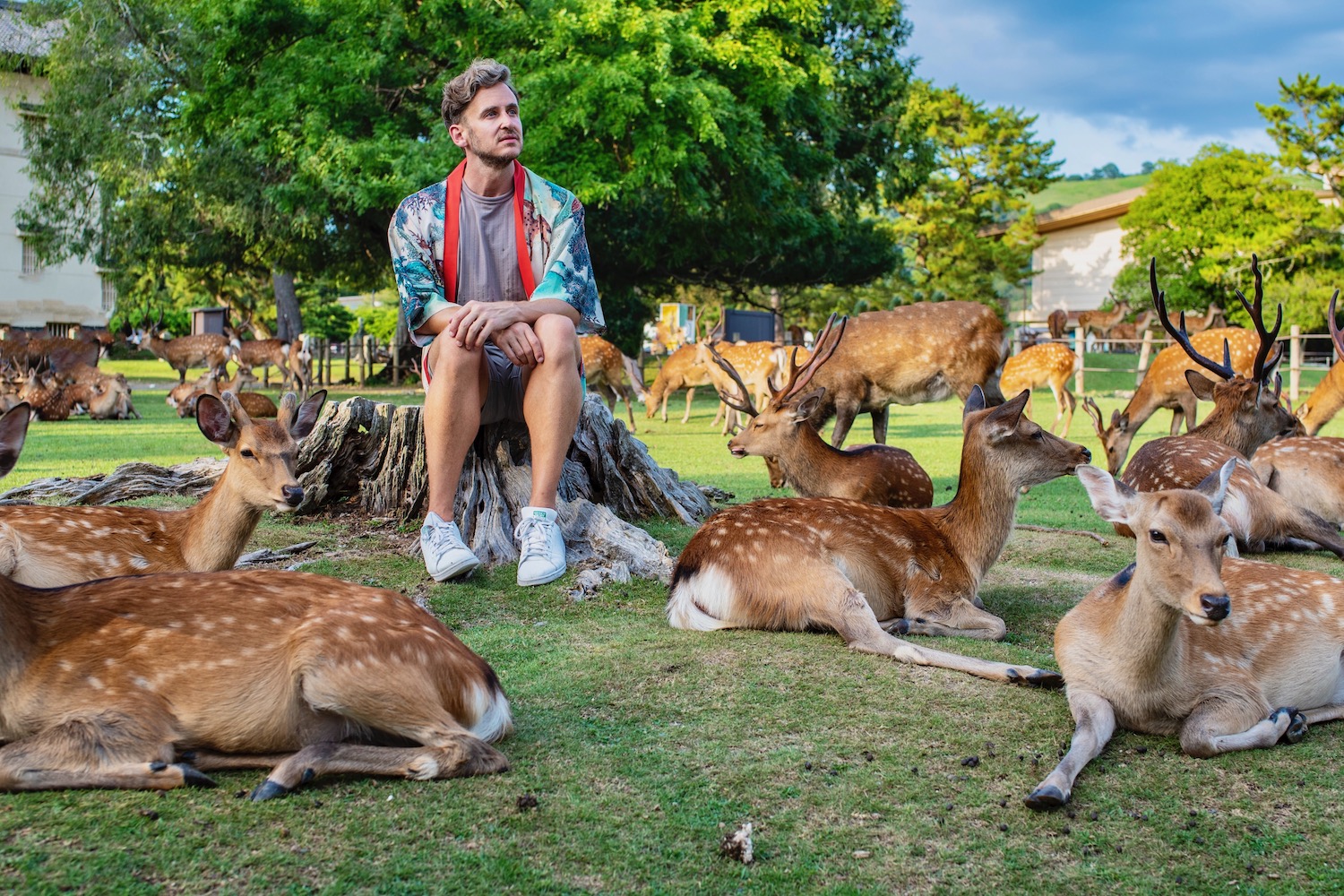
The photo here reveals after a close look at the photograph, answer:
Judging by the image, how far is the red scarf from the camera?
5047mm

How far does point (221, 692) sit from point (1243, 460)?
19.9 ft

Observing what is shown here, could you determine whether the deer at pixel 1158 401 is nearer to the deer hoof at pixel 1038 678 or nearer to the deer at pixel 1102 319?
the deer hoof at pixel 1038 678

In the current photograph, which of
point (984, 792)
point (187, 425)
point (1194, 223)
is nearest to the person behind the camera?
point (984, 792)

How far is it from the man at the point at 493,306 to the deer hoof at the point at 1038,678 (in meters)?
1.92

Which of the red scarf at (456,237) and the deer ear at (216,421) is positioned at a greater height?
the red scarf at (456,237)

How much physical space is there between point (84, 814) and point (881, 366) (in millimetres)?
7732

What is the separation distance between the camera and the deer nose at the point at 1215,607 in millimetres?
2883

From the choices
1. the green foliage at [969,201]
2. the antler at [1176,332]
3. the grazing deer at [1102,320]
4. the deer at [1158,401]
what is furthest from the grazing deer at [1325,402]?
the green foliage at [969,201]

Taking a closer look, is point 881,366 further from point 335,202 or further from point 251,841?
point 335,202

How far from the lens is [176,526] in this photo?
4.58 metres

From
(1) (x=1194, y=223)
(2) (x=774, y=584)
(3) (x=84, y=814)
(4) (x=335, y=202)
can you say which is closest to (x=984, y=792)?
(2) (x=774, y=584)

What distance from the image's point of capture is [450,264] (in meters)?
5.05

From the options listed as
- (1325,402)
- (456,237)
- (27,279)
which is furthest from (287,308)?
(456,237)

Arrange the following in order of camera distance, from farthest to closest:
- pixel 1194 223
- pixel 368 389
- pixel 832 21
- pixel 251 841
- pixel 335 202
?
pixel 1194 223 → pixel 832 21 → pixel 368 389 → pixel 335 202 → pixel 251 841
